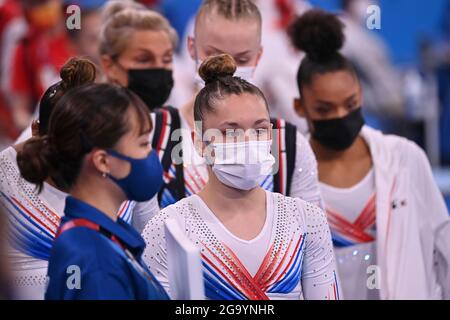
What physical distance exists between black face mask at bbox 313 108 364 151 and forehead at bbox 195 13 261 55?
0.49 m

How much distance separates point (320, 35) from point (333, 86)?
8.7 inches

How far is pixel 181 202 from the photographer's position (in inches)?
123

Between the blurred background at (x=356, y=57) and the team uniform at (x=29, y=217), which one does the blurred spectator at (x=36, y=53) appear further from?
the team uniform at (x=29, y=217)

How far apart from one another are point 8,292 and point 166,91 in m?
1.67

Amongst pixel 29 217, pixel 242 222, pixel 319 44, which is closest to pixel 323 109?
pixel 319 44

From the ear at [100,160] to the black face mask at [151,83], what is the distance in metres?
1.44

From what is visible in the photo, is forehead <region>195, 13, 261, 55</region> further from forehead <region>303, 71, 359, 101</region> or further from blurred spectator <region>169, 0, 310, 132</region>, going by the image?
blurred spectator <region>169, 0, 310, 132</region>

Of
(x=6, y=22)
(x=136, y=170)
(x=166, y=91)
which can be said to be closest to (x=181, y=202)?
(x=136, y=170)

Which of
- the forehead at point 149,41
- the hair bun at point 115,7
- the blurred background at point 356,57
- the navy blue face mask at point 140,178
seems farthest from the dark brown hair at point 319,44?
the blurred background at point 356,57

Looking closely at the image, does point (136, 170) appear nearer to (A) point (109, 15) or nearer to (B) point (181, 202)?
(B) point (181, 202)

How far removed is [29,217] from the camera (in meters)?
3.32

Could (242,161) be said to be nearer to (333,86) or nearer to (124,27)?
(333,86)

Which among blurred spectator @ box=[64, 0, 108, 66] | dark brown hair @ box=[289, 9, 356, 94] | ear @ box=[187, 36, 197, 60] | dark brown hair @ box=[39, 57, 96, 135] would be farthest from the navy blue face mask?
blurred spectator @ box=[64, 0, 108, 66]

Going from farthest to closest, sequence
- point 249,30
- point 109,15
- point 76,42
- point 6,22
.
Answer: point 6,22, point 76,42, point 109,15, point 249,30
